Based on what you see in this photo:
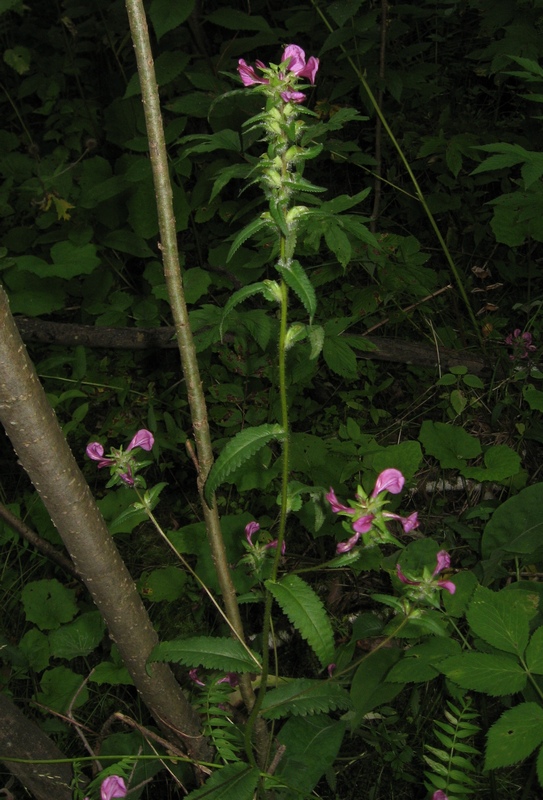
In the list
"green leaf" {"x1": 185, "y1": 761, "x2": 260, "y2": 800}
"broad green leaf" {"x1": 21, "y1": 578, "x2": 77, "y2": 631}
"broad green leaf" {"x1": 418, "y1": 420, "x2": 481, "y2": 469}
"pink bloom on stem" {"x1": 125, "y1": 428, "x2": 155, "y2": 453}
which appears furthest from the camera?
"broad green leaf" {"x1": 418, "y1": 420, "x2": 481, "y2": 469}

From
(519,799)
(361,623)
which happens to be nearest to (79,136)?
(361,623)

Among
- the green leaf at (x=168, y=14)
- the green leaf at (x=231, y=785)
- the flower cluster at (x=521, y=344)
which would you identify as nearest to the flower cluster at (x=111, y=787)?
the green leaf at (x=231, y=785)

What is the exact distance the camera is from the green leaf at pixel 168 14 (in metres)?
3.02

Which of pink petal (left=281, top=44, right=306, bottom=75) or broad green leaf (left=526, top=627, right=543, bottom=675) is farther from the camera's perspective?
broad green leaf (left=526, top=627, right=543, bottom=675)

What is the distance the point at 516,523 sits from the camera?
2346 mm

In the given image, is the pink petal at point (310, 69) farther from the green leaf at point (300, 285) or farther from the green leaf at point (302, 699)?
the green leaf at point (302, 699)

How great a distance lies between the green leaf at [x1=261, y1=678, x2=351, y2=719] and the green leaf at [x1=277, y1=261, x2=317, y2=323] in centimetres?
95

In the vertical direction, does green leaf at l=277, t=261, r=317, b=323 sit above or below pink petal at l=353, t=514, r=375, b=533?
above

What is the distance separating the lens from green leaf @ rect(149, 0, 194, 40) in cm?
302

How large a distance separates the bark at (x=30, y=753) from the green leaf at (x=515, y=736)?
102 centimetres

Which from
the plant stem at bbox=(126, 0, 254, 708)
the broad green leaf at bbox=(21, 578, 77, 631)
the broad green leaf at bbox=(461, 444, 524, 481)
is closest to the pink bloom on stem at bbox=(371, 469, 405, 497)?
the plant stem at bbox=(126, 0, 254, 708)

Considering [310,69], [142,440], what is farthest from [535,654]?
[310,69]

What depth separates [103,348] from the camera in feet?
12.0

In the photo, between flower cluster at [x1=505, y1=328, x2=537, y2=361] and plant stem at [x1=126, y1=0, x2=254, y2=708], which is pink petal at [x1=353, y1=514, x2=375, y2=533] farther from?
flower cluster at [x1=505, y1=328, x2=537, y2=361]
